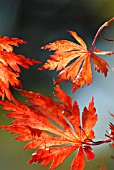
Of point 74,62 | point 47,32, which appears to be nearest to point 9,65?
point 74,62

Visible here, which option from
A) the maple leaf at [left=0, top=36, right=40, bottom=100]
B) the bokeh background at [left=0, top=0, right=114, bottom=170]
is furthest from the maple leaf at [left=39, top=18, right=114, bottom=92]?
the bokeh background at [left=0, top=0, right=114, bottom=170]

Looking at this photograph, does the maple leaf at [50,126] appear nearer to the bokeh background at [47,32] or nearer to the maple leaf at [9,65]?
the maple leaf at [9,65]

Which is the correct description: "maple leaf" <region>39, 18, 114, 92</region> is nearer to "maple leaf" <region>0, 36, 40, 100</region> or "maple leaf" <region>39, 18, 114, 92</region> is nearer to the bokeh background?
"maple leaf" <region>0, 36, 40, 100</region>

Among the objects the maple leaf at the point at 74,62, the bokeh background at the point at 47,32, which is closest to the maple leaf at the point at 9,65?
the maple leaf at the point at 74,62

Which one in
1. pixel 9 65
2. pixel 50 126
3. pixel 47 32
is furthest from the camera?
pixel 47 32

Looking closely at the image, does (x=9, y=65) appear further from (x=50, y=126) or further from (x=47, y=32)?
(x=47, y=32)

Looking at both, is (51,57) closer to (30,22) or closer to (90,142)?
(90,142)
